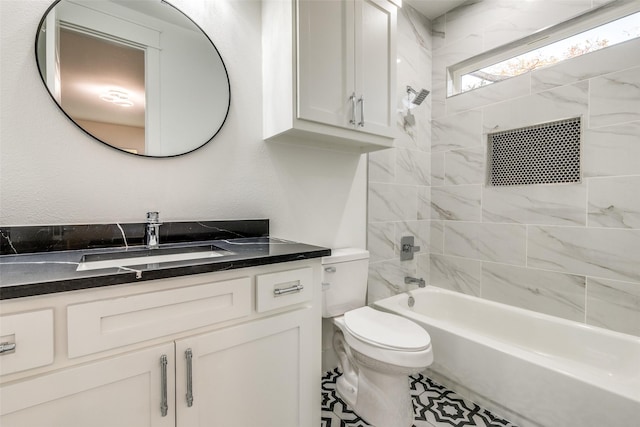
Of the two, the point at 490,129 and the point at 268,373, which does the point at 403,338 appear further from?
the point at 490,129

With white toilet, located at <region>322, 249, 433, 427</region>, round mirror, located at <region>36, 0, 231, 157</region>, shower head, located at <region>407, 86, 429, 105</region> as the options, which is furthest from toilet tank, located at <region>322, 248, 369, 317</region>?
shower head, located at <region>407, 86, 429, 105</region>

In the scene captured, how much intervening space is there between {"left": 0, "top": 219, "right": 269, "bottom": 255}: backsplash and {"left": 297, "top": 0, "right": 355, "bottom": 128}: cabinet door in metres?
0.66

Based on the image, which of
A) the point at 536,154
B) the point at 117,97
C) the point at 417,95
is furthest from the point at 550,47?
the point at 117,97

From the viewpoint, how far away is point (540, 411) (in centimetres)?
134

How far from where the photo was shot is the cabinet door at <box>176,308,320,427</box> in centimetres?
87

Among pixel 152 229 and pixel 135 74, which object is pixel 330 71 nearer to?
pixel 135 74

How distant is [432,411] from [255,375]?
1.11m

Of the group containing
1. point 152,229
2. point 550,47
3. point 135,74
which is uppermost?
point 550,47

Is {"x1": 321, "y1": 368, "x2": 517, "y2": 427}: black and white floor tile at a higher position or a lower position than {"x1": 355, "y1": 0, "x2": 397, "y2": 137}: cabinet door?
lower

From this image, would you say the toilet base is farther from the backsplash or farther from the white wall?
the backsplash

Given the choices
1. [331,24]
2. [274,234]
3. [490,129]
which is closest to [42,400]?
[274,234]

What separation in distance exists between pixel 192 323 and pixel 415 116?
2.23m

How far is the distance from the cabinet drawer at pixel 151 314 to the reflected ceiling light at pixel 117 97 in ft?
2.98

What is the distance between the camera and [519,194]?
6.54 feet
